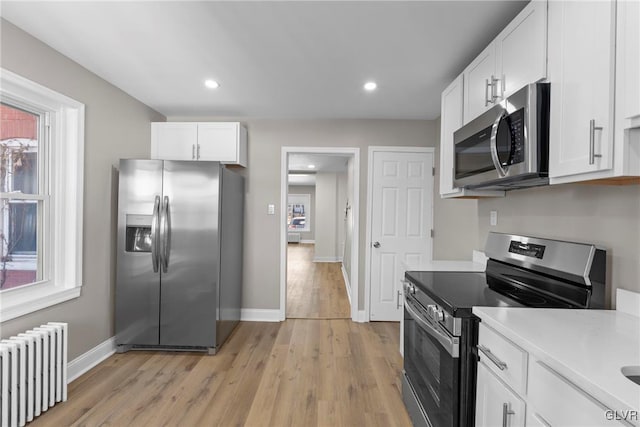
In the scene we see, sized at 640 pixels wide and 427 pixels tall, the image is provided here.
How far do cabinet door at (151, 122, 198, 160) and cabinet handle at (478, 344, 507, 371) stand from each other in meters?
3.18

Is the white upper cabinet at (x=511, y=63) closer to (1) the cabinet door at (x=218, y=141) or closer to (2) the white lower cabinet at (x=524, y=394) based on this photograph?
(2) the white lower cabinet at (x=524, y=394)

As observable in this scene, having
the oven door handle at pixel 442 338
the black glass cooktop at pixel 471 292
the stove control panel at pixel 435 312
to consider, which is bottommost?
the oven door handle at pixel 442 338

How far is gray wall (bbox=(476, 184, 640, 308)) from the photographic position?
52.7 inches

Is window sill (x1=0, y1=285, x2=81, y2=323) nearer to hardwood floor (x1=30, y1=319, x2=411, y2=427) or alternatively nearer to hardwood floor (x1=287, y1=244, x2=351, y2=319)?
hardwood floor (x1=30, y1=319, x2=411, y2=427)

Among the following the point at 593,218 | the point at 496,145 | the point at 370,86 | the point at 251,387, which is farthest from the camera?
the point at 370,86

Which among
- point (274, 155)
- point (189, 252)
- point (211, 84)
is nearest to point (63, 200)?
point (189, 252)

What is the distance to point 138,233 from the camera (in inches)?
119

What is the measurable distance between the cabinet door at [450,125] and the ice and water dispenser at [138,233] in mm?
2511

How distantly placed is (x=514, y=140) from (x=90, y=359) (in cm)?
338

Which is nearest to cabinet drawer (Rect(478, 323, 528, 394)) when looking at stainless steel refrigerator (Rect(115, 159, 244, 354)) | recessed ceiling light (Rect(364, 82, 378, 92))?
recessed ceiling light (Rect(364, 82, 378, 92))

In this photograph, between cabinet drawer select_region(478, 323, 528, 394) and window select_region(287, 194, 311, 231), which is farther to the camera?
window select_region(287, 194, 311, 231)

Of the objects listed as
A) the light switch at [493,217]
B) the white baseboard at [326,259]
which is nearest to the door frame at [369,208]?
the light switch at [493,217]

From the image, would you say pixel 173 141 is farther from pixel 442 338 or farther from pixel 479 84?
pixel 442 338

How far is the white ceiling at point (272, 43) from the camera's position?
1.83m
